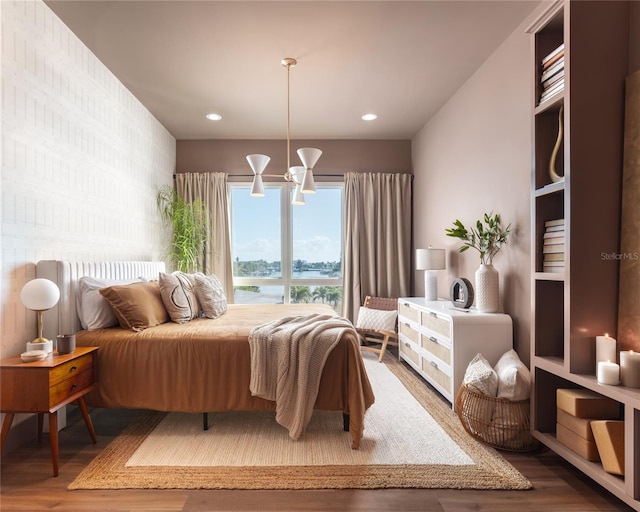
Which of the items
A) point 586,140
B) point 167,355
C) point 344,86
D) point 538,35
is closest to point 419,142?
point 344,86

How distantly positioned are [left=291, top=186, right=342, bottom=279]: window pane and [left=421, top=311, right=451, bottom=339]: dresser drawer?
2099mm

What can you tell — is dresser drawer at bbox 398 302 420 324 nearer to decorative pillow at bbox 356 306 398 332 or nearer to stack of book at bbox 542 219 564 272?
decorative pillow at bbox 356 306 398 332

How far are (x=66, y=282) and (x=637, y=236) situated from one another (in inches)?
132

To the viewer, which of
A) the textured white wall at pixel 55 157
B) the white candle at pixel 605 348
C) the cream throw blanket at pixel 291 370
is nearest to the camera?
the white candle at pixel 605 348

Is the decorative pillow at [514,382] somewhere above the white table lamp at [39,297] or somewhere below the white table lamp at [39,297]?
below

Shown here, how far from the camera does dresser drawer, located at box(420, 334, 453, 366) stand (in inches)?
116

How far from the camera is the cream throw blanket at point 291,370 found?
237cm

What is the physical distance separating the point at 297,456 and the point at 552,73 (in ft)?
8.70

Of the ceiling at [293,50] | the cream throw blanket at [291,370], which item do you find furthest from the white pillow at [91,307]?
the ceiling at [293,50]

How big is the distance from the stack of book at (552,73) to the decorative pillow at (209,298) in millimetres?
2795

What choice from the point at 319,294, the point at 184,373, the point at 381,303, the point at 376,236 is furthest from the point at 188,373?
the point at 376,236

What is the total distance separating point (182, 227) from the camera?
15.6ft

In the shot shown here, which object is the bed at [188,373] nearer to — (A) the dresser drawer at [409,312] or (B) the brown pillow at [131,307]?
(B) the brown pillow at [131,307]

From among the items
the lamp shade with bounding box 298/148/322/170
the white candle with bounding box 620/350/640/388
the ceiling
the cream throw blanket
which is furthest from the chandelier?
the white candle with bounding box 620/350/640/388
